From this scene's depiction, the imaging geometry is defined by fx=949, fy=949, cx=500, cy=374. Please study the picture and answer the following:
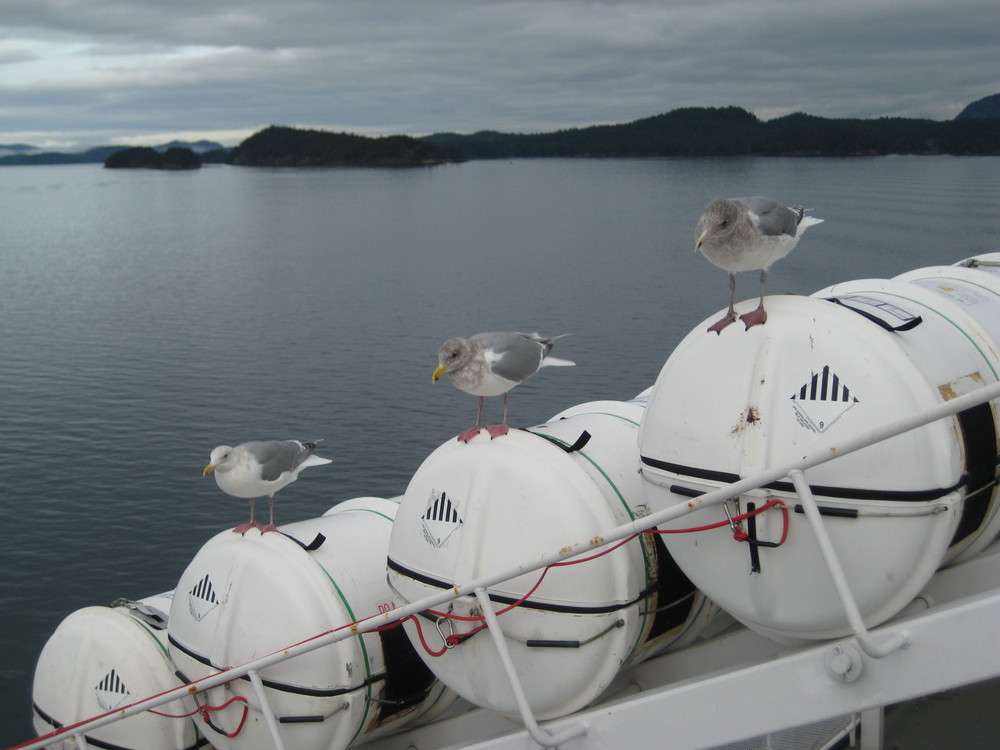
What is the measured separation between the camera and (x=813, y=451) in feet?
17.0

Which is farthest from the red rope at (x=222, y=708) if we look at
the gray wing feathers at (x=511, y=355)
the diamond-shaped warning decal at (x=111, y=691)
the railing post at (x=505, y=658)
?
the gray wing feathers at (x=511, y=355)

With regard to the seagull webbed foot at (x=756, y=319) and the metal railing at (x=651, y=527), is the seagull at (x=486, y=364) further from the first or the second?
the seagull webbed foot at (x=756, y=319)

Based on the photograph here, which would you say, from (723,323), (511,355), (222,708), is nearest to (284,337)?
(222,708)

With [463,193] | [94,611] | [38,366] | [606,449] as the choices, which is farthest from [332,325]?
[463,193]

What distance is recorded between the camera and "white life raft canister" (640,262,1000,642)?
17.0 feet

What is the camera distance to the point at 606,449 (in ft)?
24.2

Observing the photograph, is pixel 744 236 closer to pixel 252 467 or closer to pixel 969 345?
pixel 969 345

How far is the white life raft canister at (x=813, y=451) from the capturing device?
17.0 ft

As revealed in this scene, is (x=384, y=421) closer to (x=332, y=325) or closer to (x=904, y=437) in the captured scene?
(x=332, y=325)

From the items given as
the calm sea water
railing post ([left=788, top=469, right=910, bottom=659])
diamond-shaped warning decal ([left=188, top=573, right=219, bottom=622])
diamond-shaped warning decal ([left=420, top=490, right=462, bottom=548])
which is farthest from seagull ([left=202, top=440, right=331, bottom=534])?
the calm sea water

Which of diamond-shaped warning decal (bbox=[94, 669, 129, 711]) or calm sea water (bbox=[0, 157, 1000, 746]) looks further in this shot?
calm sea water (bbox=[0, 157, 1000, 746])

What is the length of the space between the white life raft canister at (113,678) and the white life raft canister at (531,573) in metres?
3.61

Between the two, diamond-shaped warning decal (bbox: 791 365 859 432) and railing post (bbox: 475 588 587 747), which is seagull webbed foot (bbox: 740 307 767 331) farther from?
railing post (bbox: 475 588 587 747)

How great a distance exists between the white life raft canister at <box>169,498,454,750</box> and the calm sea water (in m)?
8.08
